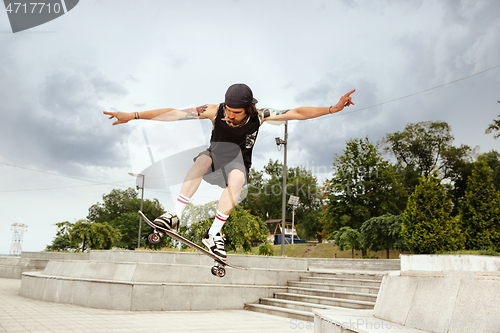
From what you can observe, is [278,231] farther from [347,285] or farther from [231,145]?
[231,145]

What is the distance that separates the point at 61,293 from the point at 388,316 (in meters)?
9.85

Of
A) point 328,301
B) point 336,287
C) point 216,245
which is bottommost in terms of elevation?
point 328,301

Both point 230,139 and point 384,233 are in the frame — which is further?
point 384,233

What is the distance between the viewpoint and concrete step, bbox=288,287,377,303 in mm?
10797

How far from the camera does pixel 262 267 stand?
44.9 ft

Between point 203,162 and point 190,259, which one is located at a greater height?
point 203,162

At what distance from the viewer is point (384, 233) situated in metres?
27.1

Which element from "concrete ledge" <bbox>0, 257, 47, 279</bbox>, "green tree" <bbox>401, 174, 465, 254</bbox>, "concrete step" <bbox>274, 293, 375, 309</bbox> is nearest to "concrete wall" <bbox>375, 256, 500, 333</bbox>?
"concrete step" <bbox>274, 293, 375, 309</bbox>

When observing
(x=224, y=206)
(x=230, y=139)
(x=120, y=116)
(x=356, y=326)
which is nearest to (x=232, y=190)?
(x=224, y=206)

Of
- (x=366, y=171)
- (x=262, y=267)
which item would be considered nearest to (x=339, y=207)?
(x=366, y=171)

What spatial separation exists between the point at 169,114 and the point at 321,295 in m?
10.2

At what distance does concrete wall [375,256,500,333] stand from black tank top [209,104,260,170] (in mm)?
3456

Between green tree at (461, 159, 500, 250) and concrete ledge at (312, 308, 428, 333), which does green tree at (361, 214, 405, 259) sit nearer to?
green tree at (461, 159, 500, 250)

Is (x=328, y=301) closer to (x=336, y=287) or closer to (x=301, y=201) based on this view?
(x=336, y=287)
